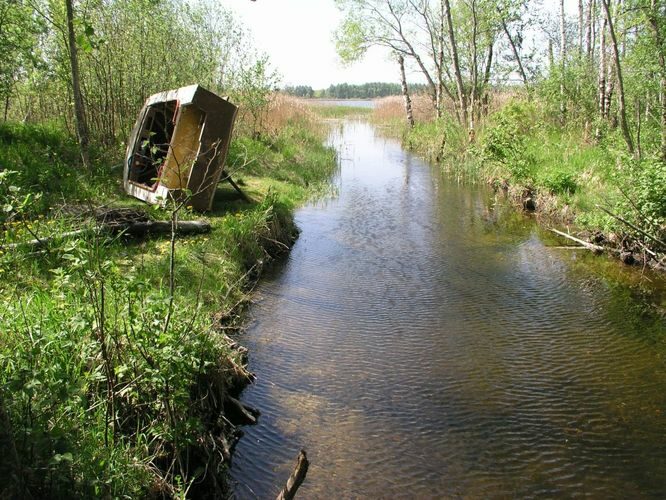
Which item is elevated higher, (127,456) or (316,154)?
(316,154)

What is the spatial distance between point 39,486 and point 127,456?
2.16 feet

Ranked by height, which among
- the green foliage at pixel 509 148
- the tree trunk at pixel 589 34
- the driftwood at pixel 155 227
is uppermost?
the tree trunk at pixel 589 34

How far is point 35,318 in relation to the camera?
4.14 meters

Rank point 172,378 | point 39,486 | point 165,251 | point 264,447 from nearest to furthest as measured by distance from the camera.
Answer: point 39,486, point 172,378, point 264,447, point 165,251

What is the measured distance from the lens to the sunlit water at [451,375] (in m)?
4.13

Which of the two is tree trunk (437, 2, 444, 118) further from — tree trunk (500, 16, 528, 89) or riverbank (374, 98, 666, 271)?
riverbank (374, 98, 666, 271)

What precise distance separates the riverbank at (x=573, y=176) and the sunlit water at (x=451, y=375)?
2.90 ft

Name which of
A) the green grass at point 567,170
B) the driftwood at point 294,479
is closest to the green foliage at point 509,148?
the green grass at point 567,170

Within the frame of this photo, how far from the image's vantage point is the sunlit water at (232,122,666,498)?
163 inches

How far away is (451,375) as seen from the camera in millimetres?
5543

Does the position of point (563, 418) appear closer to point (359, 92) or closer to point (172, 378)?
point (172, 378)

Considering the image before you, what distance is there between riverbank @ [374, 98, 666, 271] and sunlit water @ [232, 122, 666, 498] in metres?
0.88

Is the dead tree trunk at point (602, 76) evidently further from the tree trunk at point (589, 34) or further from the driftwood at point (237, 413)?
the driftwood at point (237, 413)

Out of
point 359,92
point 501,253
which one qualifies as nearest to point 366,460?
point 501,253
